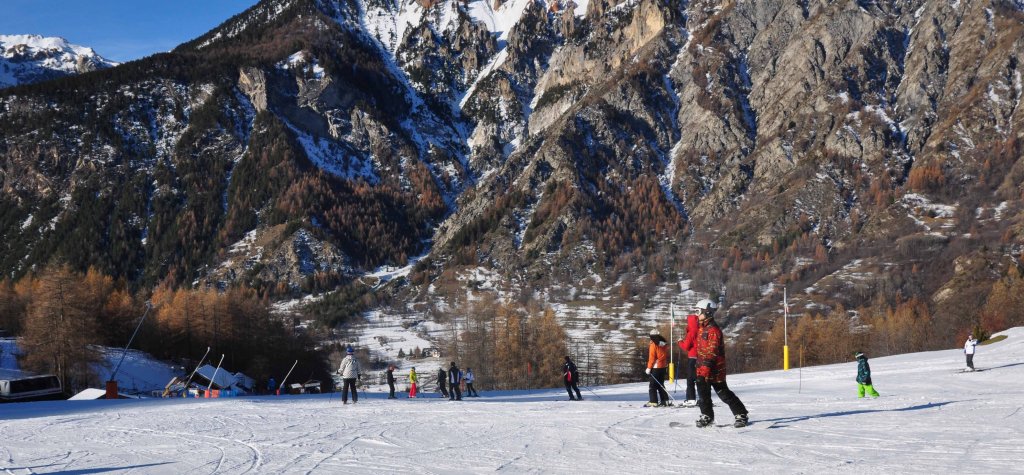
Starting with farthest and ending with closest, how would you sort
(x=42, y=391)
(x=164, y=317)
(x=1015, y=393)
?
(x=164, y=317) → (x=42, y=391) → (x=1015, y=393)

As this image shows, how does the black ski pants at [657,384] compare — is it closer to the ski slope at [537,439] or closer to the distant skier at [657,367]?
the distant skier at [657,367]

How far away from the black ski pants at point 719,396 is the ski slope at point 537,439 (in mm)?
346

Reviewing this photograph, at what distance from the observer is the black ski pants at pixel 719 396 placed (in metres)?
14.0

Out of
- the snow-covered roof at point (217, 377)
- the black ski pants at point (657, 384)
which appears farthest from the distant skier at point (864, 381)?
the snow-covered roof at point (217, 377)

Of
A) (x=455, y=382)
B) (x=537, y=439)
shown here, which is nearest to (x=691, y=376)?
(x=537, y=439)

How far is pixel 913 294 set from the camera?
169500 millimetres

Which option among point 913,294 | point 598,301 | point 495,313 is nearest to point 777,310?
point 913,294

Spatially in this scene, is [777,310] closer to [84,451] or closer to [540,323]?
[540,323]

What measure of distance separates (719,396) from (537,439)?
3.17 m

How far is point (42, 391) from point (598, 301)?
16560 centimetres

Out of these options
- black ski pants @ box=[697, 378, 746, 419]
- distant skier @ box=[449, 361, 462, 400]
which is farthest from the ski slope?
distant skier @ box=[449, 361, 462, 400]

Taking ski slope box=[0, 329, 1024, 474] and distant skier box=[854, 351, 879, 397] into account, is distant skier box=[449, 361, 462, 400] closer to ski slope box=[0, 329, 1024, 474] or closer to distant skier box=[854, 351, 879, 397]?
ski slope box=[0, 329, 1024, 474]

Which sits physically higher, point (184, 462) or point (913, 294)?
point (913, 294)

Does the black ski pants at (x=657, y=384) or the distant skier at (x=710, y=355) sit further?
the black ski pants at (x=657, y=384)
